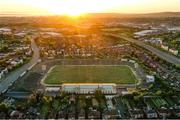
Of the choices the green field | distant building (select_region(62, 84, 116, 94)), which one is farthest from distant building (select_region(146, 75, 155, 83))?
distant building (select_region(62, 84, 116, 94))

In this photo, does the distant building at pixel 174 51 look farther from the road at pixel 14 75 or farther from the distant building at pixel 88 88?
the road at pixel 14 75

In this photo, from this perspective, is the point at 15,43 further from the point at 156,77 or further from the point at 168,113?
the point at 168,113

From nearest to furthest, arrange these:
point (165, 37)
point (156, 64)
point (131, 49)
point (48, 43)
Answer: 1. point (156, 64)
2. point (131, 49)
3. point (48, 43)
4. point (165, 37)

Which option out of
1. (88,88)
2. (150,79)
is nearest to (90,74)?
(88,88)

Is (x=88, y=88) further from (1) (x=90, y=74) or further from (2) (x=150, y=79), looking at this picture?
(2) (x=150, y=79)

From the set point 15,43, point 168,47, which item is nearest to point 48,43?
point 15,43

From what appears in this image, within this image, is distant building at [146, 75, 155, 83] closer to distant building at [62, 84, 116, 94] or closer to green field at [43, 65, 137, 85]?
green field at [43, 65, 137, 85]

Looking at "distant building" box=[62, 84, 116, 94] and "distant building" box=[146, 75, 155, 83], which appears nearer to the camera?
"distant building" box=[62, 84, 116, 94]

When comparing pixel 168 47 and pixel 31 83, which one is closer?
pixel 31 83
